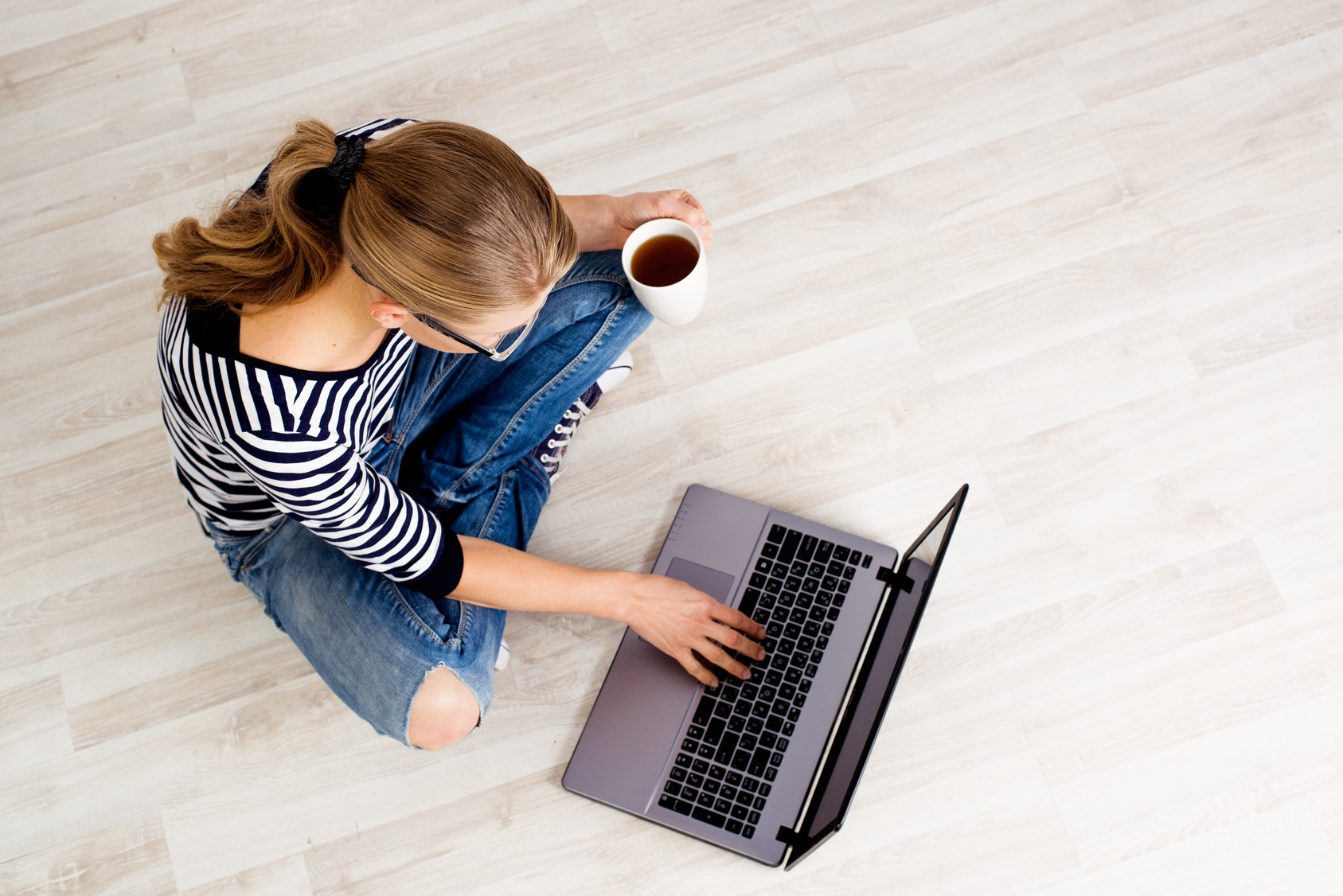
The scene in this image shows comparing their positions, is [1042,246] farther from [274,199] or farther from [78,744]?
[78,744]

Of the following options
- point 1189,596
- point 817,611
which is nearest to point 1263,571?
point 1189,596

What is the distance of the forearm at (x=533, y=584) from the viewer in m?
1.11

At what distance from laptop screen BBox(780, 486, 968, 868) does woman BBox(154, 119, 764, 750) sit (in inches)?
7.8

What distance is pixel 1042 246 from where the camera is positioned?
1457 mm

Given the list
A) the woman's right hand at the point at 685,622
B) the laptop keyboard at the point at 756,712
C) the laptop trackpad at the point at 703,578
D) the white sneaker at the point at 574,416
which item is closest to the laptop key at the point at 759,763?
the laptop keyboard at the point at 756,712

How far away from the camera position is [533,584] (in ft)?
3.74

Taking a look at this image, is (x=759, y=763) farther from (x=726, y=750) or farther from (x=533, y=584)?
(x=533, y=584)

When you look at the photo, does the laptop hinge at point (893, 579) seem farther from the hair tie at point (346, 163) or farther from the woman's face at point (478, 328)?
the hair tie at point (346, 163)

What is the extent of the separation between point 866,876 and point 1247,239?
117 cm

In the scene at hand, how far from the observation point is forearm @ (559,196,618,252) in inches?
46.0

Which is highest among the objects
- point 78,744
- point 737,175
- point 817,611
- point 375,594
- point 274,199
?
point 274,199

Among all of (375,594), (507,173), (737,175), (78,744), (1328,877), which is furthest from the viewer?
(737,175)

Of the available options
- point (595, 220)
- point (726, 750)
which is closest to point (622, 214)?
point (595, 220)

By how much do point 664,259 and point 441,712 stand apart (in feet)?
2.17
